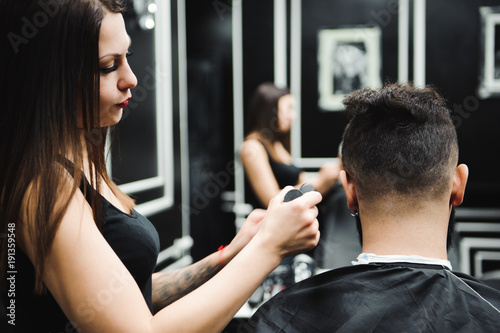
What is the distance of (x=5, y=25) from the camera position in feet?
2.93

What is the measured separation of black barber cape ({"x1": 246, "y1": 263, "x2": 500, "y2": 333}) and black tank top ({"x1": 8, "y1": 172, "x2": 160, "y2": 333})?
0.99 feet

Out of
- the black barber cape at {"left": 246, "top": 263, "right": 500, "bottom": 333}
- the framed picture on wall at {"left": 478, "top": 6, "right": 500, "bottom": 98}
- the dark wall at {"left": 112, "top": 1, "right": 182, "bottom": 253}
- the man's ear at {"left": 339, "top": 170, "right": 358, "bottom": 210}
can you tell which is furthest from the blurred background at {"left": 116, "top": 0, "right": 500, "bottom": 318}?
the black barber cape at {"left": 246, "top": 263, "right": 500, "bottom": 333}

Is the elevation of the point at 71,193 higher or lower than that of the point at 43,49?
lower

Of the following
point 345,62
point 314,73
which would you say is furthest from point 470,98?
point 314,73

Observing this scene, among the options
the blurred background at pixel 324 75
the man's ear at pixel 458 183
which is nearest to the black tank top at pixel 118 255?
the man's ear at pixel 458 183

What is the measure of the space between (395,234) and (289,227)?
1.17ft

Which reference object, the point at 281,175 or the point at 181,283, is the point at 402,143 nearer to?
the point at 181,283

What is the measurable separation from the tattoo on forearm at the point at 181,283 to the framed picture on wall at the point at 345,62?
3506 mm

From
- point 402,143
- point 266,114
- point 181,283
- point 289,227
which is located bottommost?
point 181,283

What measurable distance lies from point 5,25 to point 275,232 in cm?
67

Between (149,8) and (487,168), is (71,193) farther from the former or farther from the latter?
(487,168)

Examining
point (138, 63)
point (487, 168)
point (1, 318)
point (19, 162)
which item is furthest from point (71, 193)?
point (487, 168)

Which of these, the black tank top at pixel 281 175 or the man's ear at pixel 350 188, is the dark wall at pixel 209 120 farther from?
the man's ear at pixel 350 188

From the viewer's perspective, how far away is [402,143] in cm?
114
